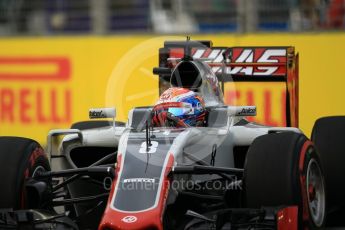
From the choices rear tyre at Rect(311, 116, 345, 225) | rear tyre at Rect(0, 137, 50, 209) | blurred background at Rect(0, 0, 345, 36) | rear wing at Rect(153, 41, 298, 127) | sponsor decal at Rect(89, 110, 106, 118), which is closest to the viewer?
rear tyre at Rect(0, 137, 50, 209)

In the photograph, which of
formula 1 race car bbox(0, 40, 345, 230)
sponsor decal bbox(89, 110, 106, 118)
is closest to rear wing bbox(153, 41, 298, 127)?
formula 1 race car bbox(0, 40, 345, 230)

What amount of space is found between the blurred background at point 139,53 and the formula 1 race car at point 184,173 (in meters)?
3.95

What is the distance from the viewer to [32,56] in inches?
492

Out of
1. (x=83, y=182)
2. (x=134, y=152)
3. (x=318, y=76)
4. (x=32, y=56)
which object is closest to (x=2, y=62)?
(x=32, y=56)

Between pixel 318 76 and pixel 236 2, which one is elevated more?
pixel 236 2

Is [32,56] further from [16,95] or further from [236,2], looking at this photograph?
[236,2]

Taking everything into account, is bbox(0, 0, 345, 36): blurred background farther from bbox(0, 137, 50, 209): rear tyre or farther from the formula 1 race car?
bbox(0, 137, 50, 209): rear tyre

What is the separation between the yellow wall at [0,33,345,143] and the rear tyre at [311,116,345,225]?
4193 millimetres

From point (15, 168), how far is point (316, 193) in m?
2.27

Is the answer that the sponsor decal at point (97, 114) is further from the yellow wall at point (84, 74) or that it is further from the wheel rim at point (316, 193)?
the yellow wall at point (84, 74)

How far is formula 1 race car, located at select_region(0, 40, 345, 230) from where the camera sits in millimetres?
5609

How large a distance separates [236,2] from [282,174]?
7.00 m

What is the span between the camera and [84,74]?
12.2m

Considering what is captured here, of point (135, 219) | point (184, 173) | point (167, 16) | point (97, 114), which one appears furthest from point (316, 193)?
point (167, 16)
